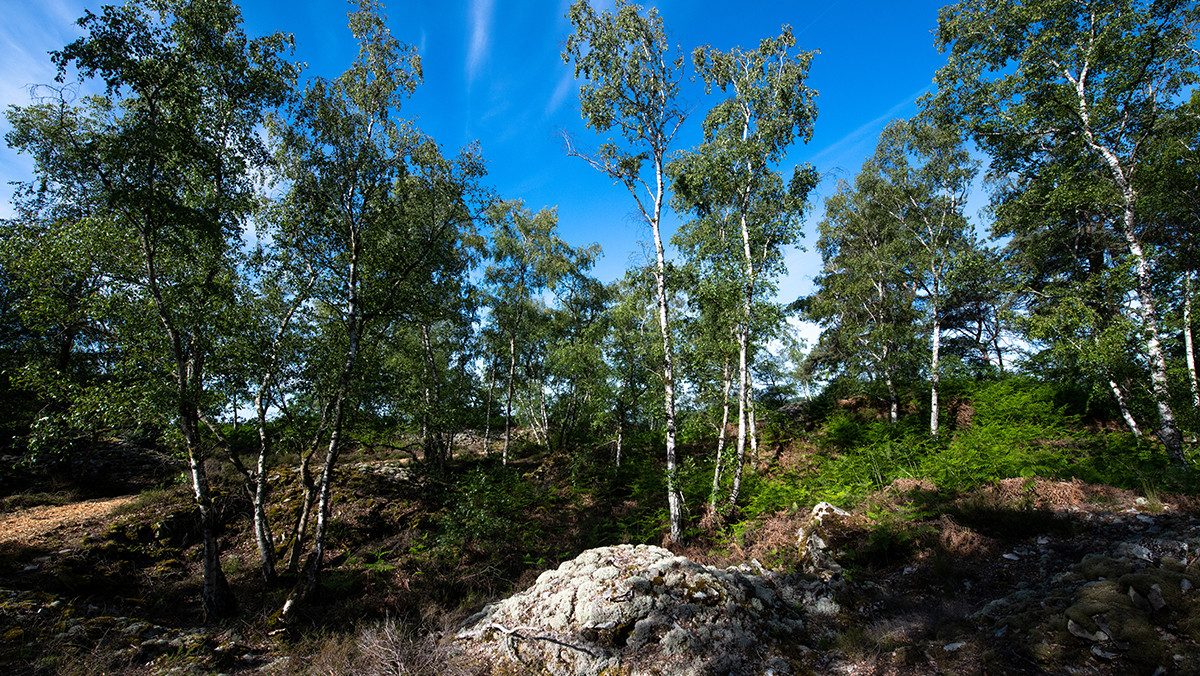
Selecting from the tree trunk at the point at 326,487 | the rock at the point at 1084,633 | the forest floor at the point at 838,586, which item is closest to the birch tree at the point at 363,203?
the tree trunk at the point at 326,487

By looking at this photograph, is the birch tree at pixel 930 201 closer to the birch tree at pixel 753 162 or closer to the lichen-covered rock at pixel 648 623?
the birch tree at pixel 753 162

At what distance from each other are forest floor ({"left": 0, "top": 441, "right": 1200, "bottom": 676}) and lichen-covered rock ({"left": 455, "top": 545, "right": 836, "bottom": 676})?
1.80 feet

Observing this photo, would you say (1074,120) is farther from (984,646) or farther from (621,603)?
(621,603)

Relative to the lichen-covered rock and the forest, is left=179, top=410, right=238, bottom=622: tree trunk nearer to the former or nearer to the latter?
the forest

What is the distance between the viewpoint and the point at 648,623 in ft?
20.1

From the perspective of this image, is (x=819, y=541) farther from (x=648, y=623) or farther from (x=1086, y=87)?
(x=1086, y=87)

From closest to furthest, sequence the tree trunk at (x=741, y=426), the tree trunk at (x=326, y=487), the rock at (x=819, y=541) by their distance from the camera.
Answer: the rock at (x=819, y=541) → the tree trunk at (x=326, y=487) → the tree trunk at (x=741, y=426)

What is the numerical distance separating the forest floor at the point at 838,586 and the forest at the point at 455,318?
0.32 ft

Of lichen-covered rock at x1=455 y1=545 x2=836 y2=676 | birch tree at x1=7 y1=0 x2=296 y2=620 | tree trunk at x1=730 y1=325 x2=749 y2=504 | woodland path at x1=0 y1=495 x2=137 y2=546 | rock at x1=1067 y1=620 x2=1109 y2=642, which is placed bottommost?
lichen-covered rock at x1=455 y1=545 x2=836 y2=676

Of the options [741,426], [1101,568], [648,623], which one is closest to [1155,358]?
[1101,568]

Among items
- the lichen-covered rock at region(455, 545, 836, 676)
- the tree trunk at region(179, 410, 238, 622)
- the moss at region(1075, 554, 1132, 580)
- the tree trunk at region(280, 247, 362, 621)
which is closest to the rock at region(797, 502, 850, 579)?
the lichen-covered rock at region(455, 545, 836, 676)

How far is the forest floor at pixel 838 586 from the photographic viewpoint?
457 cm

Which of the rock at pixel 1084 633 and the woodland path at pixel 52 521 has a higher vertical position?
the rock at pixel 1084 633

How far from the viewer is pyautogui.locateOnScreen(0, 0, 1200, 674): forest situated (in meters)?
8.54
